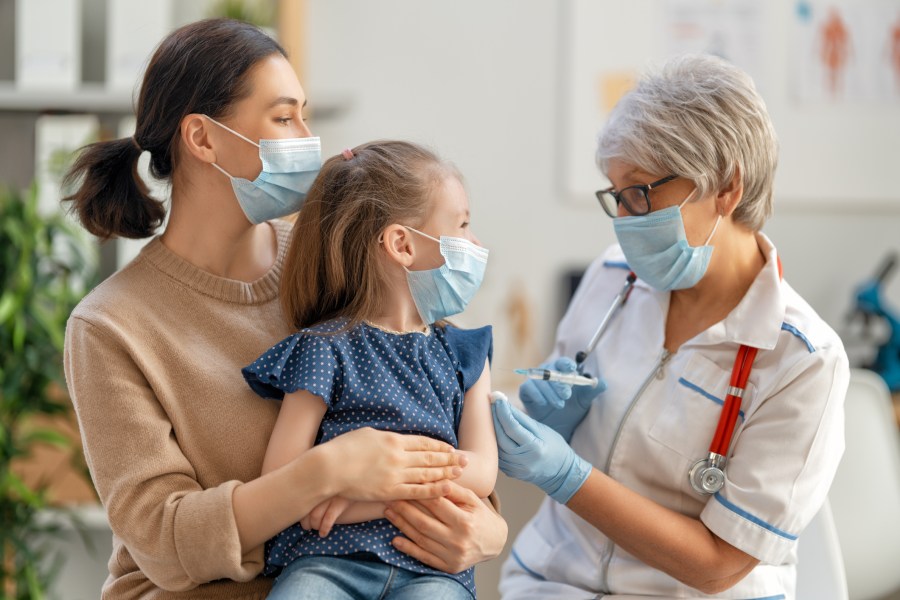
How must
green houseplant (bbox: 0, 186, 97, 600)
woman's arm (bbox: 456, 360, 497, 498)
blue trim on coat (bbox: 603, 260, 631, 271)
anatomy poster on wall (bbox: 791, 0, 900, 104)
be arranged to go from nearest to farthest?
woman's arm (bbox: 456, 360, 497, 498)
blue trim on coat (bbox: 603, 260, 631, 271)
green houseplant (bbox: 0, 186, 97, 600)
anatomy poster on wall (bbox: 791, 0, 900, 104)

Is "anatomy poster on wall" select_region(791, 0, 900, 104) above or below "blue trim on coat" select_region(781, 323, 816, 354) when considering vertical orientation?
above

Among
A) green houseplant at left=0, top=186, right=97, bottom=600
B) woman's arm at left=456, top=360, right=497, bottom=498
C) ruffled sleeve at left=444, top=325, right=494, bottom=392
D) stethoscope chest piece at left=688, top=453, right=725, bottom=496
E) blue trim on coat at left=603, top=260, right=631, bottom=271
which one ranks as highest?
blue trim on coat at left=603, top=260, right=631, bottom=271

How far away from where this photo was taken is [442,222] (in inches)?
60.2

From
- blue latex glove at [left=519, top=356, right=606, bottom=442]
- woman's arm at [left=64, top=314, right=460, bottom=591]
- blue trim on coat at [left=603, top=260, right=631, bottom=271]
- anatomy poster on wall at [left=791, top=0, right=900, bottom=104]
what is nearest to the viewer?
woman's arm at [left=64, top=314, right=460, bottom=591]

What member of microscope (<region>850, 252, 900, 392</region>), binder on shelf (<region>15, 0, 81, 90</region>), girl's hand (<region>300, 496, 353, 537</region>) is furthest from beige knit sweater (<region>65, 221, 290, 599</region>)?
A: microscope (<region>850, 252, 900, 392</region>)

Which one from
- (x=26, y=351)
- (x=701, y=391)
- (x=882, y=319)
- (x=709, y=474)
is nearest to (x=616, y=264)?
(x=701, y=391)

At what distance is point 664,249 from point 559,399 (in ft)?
1.09

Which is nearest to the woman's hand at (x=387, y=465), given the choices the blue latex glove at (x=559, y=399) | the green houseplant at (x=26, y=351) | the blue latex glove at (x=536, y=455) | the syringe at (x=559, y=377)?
the blue latex glove at (x=536, y=455)

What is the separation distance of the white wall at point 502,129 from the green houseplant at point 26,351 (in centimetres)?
119

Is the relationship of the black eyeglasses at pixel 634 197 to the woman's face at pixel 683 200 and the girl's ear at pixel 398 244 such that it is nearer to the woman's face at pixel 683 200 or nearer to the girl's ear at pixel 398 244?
the woman's face at pixel 683 200

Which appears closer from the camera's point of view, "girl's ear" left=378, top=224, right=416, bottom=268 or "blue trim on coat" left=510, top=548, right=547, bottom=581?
"girl's ear" left=378, top=224, right=416, bottom=268

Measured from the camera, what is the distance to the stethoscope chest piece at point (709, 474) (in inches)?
63.4

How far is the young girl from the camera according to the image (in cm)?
141

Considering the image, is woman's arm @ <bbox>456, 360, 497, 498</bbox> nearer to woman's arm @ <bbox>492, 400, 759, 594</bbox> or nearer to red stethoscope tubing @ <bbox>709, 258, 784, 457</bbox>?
woman's arm @ <bbox>492, 400, 759, 594</bbox>
